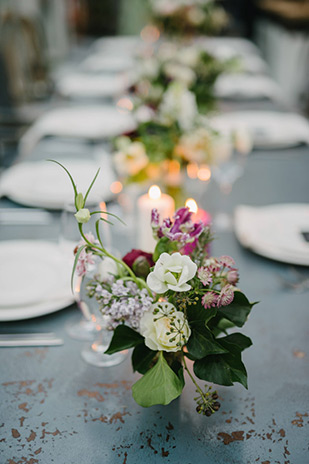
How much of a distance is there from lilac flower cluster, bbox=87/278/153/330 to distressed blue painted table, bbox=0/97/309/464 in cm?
14

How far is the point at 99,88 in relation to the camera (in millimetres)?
3029

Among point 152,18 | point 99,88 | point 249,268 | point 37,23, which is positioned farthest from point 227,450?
point 37,23

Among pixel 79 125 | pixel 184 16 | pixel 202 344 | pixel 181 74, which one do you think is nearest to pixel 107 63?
pixel 184 16

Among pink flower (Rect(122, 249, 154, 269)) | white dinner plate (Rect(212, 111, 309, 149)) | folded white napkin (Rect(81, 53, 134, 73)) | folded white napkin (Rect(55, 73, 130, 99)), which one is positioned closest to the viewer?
pink flower (Rect(122, 249, 154, 269))

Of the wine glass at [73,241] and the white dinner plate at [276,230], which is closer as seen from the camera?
the wine glass at [73,241]

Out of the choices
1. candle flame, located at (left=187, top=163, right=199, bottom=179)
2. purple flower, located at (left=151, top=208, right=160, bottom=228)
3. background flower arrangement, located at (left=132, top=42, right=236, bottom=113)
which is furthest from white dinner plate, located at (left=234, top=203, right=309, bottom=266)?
Answer: background flower arrangement, located at (left=132, top=42, right=236, bottom=113)

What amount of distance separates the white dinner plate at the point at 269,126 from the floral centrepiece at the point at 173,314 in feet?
4.12

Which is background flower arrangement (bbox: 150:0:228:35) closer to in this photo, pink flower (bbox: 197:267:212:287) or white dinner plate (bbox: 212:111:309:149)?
white dinner plate (bbox: 212:111:309:149)

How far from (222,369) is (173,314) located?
0.29 feet

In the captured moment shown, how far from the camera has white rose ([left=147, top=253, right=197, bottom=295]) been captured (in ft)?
1.86

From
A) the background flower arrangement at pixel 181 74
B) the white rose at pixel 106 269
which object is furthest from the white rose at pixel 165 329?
the background flower arrangement at pixel 181 74

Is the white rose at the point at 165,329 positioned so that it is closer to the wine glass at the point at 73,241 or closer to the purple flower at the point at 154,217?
the purple flower at the point at 154,217

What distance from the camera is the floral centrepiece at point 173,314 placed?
1.90 ft

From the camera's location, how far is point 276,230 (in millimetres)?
1161
